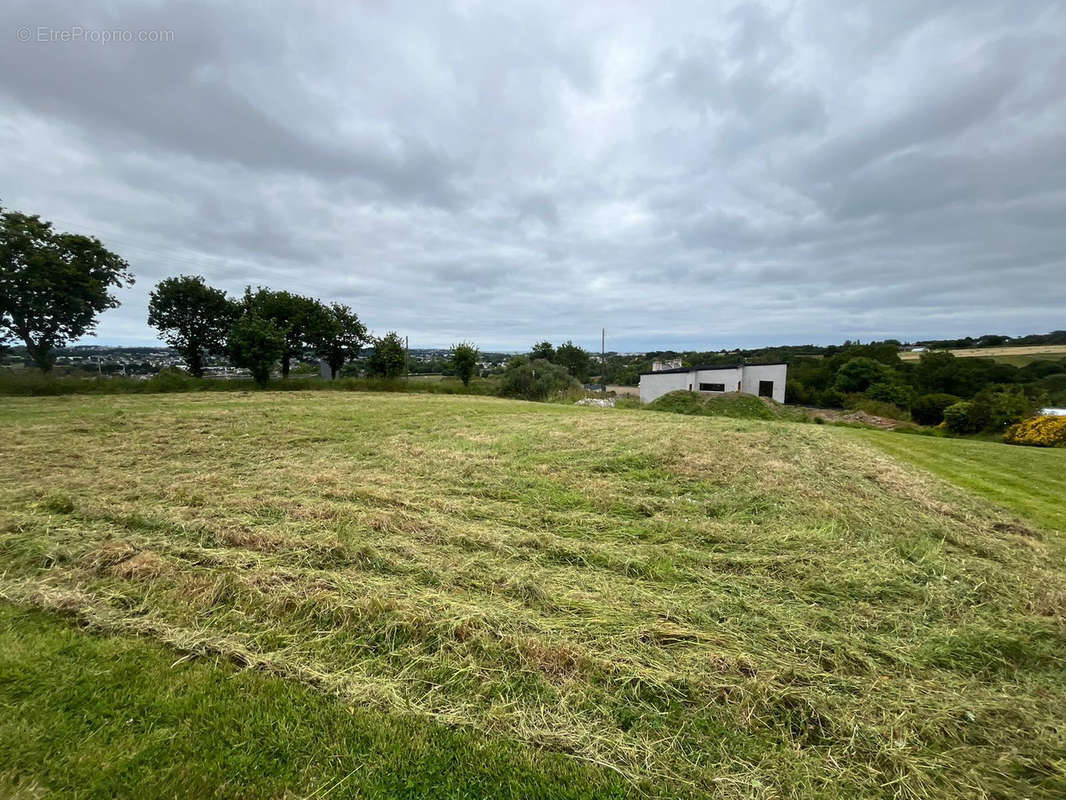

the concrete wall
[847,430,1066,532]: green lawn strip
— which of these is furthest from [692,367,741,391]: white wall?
[847,430,1066,532]: green lawn strip

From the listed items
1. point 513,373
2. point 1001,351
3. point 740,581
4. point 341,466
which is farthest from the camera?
point 1001,351

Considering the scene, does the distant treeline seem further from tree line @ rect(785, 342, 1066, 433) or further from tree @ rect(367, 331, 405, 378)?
tree @ rect(367, 331, 405, 378)

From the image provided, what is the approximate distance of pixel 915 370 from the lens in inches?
1529

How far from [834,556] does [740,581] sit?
3.14 ft

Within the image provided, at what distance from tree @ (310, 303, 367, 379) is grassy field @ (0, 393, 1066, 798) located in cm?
2426

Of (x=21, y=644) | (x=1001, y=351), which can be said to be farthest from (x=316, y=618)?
(x=1001, y=351)

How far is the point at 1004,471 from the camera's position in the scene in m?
6.10

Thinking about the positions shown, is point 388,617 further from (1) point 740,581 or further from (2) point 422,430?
(2) point 422,430

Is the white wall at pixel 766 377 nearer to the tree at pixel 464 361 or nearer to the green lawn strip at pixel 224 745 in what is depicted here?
the tree at pixel 464 361

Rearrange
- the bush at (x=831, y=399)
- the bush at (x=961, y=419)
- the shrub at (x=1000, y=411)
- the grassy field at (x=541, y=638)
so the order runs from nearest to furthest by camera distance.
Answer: the grassy field at (x=541, y=638) → the shrub at (x=1000, y=411) → the bush at (x=961, y=419) → the bush at (x=831, y=399)

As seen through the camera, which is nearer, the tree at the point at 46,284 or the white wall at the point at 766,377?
the tree at the point at 46,284

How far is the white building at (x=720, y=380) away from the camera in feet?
88.7

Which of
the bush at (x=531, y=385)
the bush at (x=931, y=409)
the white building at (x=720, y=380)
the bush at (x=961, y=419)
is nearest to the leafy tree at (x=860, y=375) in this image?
the white building at (x=720, y=380)

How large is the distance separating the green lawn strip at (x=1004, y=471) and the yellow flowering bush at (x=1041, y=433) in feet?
16.7
